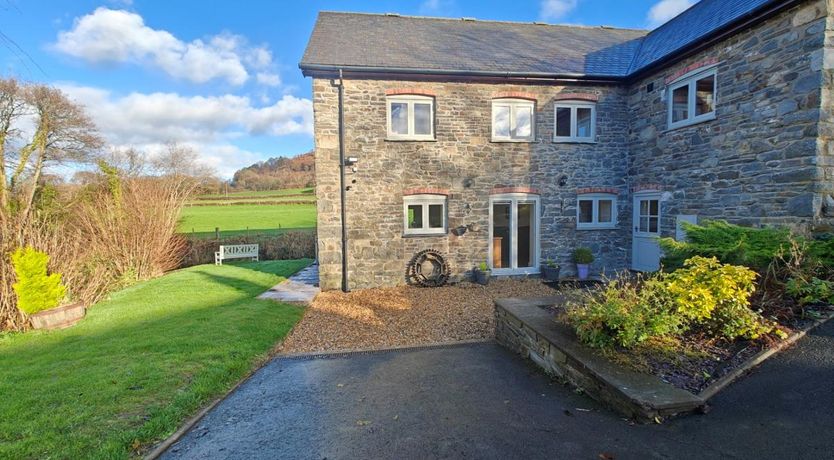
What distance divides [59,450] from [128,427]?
429 millimetres

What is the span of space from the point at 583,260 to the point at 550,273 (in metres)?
0.96

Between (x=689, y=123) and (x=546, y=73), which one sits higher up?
(x=546, y=73)

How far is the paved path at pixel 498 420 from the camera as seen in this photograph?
102 inches

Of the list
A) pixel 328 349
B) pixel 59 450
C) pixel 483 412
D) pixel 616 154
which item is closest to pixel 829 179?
pixel 616 154

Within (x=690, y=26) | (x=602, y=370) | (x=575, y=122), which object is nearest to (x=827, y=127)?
(x=690, y=26)

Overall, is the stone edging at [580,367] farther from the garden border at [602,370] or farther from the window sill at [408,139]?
the window sill at [408,139]

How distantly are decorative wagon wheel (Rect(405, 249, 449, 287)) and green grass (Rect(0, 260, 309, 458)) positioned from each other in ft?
10.3

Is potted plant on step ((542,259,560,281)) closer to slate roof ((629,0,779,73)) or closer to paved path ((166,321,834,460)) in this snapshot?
slate roof ((629,0,779,73))

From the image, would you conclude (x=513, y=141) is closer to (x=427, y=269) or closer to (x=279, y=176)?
(x=427, y=269)

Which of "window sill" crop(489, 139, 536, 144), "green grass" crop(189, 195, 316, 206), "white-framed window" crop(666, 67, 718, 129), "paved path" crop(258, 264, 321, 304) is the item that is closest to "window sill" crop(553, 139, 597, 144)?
"window sill" crop(489, 139, 536, 144)

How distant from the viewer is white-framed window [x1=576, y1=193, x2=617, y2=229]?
10.1 meters

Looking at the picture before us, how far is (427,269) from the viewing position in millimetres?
9648

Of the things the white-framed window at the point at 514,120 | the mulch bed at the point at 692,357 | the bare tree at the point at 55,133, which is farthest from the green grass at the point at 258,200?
the mulch bed at the point at 692,357

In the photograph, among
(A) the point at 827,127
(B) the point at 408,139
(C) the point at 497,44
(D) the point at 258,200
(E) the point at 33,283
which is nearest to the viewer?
(A) the point at 827,127
